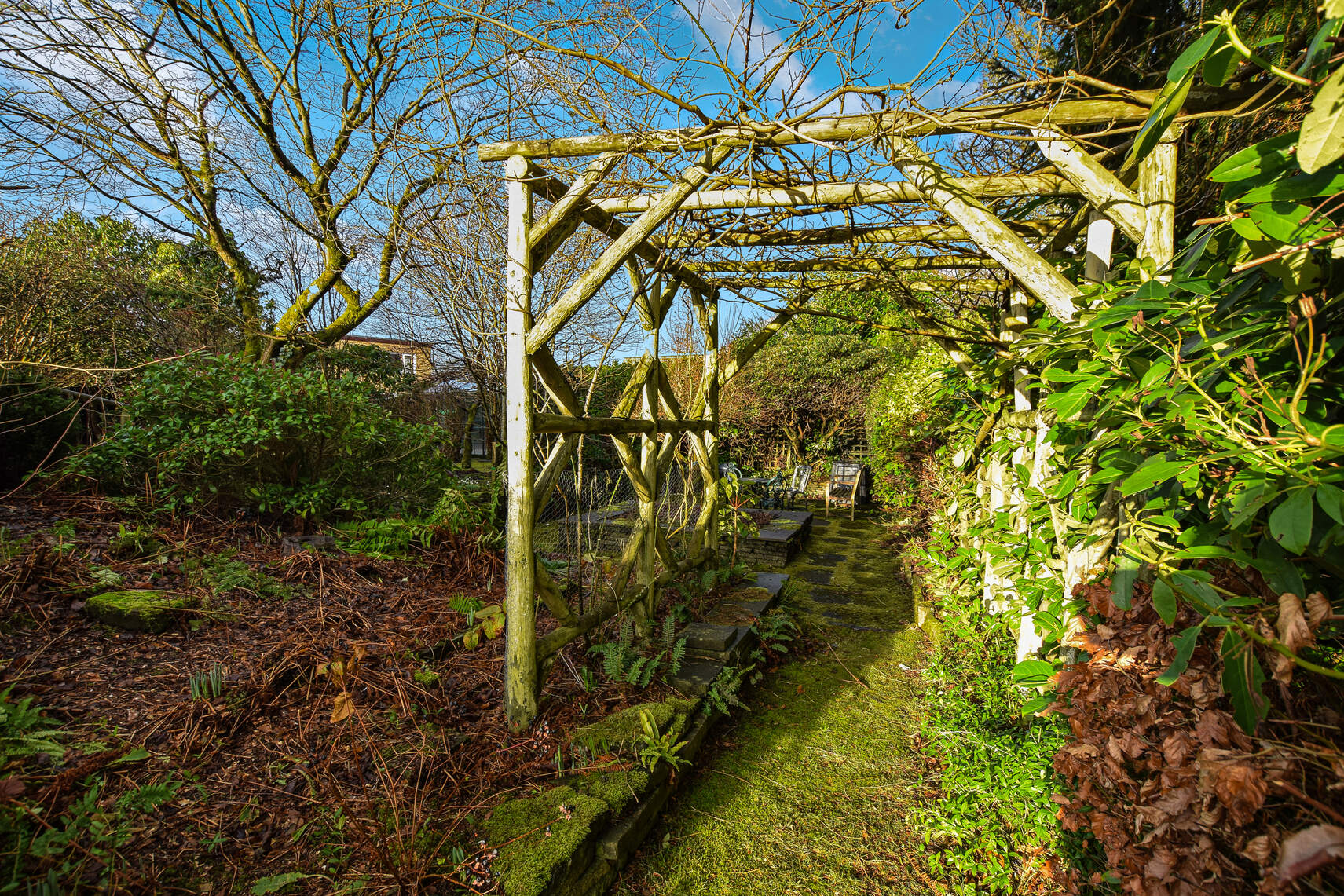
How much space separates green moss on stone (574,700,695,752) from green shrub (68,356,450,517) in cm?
337

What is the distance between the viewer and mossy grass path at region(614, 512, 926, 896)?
8.13 feet

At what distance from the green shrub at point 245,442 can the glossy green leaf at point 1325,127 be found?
5.46 metres

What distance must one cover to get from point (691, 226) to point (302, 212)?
718 cm

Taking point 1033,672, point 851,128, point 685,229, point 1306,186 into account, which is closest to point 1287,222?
point 1306,186

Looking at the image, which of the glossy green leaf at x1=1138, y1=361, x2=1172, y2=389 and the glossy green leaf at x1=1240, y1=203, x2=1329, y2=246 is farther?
the glossy green leaf at x1=1138, y1=361, x2=1172, y2=389

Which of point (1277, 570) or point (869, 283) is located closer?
point (1277, 570)

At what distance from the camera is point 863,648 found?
4785 millimetres

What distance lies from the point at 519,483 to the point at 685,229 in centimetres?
218

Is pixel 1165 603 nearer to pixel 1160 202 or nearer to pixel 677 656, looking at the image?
pixel 1160 202

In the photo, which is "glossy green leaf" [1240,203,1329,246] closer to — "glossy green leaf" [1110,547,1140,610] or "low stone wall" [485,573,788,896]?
"glossy green leaf" [1110,547,1140,610]

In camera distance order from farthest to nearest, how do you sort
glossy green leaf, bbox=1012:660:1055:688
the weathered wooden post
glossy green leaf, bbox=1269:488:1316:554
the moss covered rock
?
the moss covered rock → the weathered wooden post → glossy green leaf, bbox=1012:660:1055:688 → glossy green leaf, bbox=1269:488:1316:554

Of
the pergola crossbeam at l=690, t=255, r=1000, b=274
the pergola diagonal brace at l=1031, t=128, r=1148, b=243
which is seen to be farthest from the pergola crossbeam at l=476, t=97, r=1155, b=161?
the pergola crossbeam at l=690, t=255, r=1000, b=274

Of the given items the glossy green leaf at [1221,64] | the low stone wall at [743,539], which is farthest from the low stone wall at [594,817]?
the low stone wall at [743,539]

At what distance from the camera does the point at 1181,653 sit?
104cm
